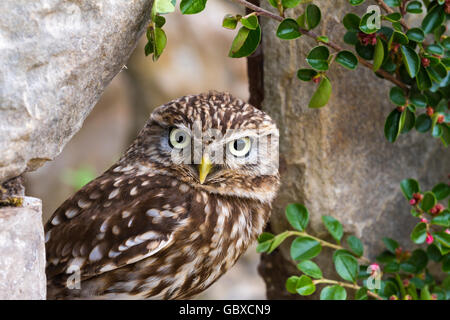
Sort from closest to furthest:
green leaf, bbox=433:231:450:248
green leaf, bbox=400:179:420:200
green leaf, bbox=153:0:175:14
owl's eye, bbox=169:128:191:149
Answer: green leaf, bbox=153:0:175:14 < owl's eye, bbox=169:128:191:149 < green leaf, bbox=433:231:450:248 < green leaf, bbox=400:179:420:200

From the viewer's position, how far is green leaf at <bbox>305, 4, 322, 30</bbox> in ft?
6.37

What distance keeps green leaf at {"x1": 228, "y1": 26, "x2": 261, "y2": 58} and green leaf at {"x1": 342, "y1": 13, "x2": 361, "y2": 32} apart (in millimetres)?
399

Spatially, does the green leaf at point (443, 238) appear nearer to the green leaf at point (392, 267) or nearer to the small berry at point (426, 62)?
the green leaf at point (392, 267)

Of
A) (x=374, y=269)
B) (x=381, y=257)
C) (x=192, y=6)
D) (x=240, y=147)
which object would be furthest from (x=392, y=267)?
(x=192, y=6)

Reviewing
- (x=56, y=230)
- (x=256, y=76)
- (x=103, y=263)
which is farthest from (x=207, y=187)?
(x=256, y=76)

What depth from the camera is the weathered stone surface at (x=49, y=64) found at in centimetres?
144

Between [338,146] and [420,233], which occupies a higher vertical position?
[338,146]

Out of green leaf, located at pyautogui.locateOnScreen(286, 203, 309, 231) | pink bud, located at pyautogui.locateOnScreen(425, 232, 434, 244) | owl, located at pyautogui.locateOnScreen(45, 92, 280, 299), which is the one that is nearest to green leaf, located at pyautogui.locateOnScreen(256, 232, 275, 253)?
green leaf, located at pyautogui.locateOnScreen(286, 203, 309, 231)

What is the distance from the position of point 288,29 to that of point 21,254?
105 centimetres

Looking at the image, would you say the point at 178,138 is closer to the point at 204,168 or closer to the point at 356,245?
the point at 204,168

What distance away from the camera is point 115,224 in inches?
71.9

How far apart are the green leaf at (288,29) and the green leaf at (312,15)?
0.05m

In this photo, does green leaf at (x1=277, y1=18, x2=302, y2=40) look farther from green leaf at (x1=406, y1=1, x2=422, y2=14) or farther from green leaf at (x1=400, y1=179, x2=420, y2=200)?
green leaf at (x1=400, y1=179, x2=420, y2=200)

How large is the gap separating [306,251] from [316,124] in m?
0.49
